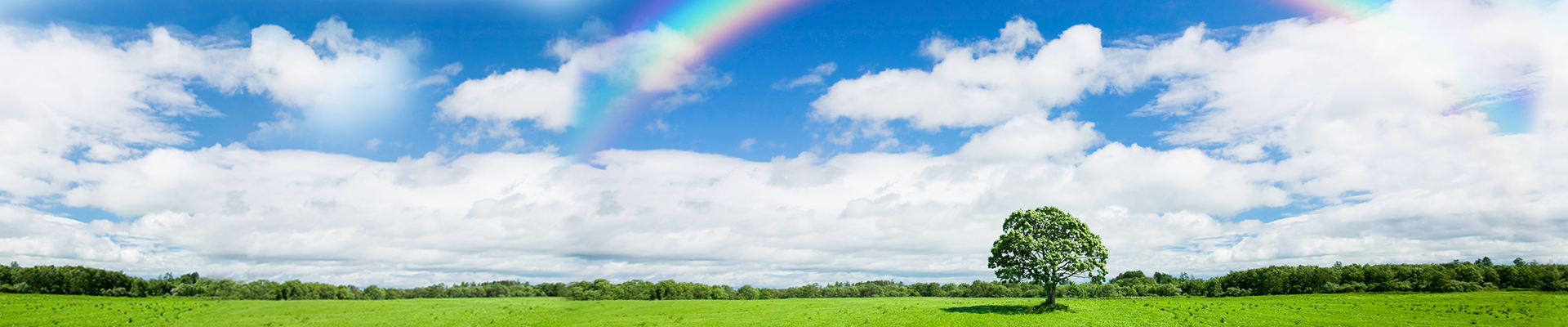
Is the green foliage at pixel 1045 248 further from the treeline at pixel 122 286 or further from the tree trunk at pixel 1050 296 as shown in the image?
the treeline at pixel 122 286

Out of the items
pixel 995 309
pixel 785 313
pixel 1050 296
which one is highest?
pixel 1050 296

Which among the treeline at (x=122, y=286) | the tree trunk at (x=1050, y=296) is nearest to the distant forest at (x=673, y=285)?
the treeline at (x=122, y=286)

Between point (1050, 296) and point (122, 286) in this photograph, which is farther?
point (122, 286)

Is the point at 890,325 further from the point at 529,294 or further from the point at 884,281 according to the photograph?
the point at 884,281

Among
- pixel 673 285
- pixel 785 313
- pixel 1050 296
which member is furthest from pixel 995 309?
pixel 673 285

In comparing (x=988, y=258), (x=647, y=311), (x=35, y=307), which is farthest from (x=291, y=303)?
(x=988, y=258)

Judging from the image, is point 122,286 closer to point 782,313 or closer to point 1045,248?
point 782,313

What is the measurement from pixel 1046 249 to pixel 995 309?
8.26m

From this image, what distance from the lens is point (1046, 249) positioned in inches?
2367

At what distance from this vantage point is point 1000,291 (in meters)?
145

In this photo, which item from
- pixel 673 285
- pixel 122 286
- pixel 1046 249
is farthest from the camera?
pixel 673 285

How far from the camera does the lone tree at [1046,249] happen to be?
5953 cm

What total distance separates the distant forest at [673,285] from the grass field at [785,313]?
333 centimetres

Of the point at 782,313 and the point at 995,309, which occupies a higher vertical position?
the point at 995,309
